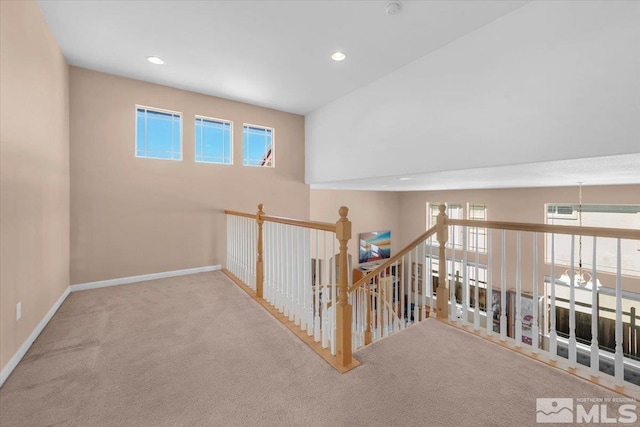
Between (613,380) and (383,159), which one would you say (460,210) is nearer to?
(383,159)

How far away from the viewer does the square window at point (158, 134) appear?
13.9ft

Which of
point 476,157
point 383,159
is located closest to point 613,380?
point 476,157

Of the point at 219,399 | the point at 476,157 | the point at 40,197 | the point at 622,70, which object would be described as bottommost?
the point at 219,399

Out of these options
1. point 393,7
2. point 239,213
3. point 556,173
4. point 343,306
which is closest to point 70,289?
point 239,213

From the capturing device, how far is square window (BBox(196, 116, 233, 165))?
186 inches

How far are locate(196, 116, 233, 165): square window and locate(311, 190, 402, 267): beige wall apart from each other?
A: 11.3ft

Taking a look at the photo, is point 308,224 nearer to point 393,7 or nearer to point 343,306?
point 343,306

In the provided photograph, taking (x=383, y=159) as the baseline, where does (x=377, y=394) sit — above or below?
below

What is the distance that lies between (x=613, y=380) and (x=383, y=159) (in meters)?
3.08

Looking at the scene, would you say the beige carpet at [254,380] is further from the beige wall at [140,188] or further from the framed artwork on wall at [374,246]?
the framed artwork on wall at [374,246]

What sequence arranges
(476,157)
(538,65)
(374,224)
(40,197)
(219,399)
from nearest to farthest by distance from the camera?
1. (219,399)
2. (538,65)
3. (40,197)
4. (476,157)
5. (374,224)

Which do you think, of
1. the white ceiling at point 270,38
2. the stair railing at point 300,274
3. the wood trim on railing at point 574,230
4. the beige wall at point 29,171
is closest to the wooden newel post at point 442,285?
the wood trim on railing at point 574,230

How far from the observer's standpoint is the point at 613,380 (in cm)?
179

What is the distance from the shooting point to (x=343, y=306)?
6.83 ft
